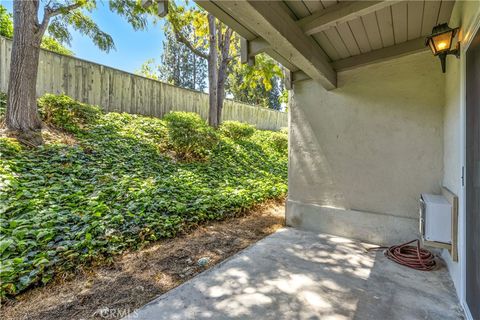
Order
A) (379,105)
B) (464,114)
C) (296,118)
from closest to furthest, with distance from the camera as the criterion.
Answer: (464,114)
(379,105)
(296,118)

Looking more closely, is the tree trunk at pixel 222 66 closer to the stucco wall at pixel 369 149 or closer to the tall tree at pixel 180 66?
the stucco wall at pixel 369 149

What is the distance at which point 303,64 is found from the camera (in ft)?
8.32

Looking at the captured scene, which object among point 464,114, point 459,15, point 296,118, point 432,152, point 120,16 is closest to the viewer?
point 464,114

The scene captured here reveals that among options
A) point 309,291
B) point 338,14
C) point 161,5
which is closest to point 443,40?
point 338,14

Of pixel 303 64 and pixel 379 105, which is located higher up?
pixel 303 64

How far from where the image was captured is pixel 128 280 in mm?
2109

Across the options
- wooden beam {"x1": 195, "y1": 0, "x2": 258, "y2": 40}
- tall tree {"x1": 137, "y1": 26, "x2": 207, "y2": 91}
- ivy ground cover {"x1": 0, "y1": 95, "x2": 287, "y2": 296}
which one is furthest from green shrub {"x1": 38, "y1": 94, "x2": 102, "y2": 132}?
tall tree {"x1": 137, "y1": 26, "x2": 207, "y2": 91}

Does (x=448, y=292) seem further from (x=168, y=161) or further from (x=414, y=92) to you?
(x=168, y=161)

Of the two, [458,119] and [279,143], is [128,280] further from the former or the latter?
[279,143]

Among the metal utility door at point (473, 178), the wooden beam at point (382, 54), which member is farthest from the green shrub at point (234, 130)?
the metal utility door at point (473, 178)

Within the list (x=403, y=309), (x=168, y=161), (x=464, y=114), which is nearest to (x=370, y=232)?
(x=403, y=309)

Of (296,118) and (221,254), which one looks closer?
(221,254)

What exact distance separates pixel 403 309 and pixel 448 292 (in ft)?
1.87

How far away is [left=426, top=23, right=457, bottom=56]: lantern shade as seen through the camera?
6.38ft
